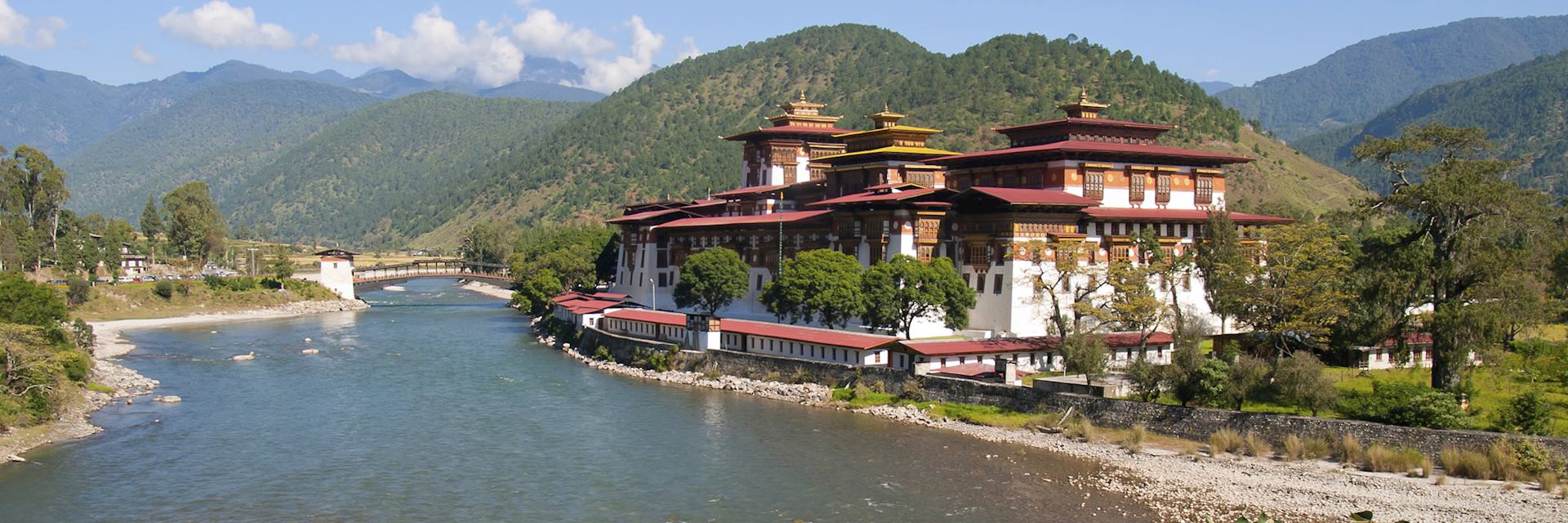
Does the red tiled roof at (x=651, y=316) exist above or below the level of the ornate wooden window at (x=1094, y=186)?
below

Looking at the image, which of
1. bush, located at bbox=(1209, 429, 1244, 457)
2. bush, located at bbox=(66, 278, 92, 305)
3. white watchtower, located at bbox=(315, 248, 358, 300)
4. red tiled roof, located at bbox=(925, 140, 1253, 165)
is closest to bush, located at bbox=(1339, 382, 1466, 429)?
bush, located at bbox=(1209, 429, 1244, 457)

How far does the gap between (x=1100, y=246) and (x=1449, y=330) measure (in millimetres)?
21720

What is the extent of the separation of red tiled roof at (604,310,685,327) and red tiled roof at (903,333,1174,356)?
1748 cm

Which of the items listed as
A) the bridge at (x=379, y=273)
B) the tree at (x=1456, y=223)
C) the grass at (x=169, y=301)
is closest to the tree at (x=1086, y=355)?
the tree at (x=1456, y=223)

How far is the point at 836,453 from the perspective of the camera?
47062mm

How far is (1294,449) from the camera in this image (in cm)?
4291

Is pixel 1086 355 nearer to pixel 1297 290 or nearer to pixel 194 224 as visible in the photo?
pixel 1297 290

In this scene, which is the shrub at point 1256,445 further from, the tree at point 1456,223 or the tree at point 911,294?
A: the tree at point 911,294

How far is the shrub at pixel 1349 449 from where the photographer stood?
137 feet

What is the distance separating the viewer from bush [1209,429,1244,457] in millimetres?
44500

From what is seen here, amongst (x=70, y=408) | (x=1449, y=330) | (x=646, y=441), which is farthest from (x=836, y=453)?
(x=70, y=408)

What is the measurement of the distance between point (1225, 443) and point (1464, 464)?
736 cm

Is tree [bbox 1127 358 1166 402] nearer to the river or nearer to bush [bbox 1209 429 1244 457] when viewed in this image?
bush [bbox 1209 429 1244 457]

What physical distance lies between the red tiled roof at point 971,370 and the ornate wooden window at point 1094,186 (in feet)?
47.5
